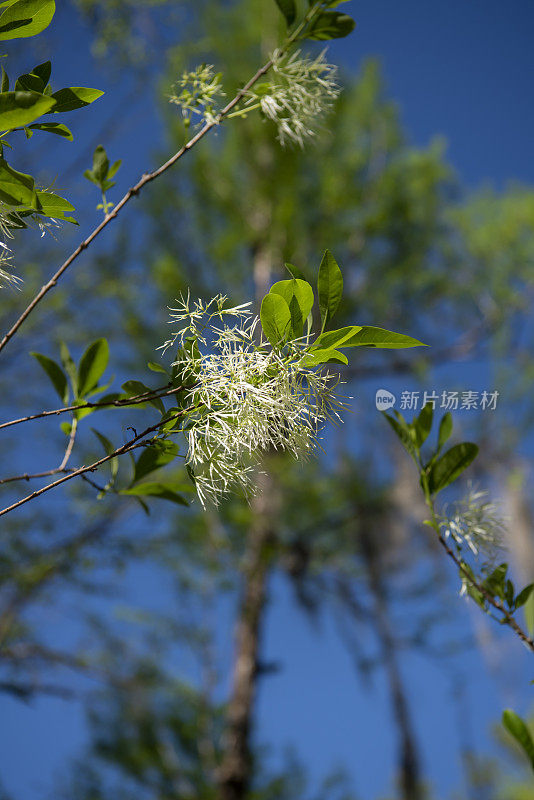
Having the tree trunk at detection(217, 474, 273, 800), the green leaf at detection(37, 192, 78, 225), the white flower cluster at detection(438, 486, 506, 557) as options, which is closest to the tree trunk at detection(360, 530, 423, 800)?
the tree trunk at detection(217, 474, 273, 800)

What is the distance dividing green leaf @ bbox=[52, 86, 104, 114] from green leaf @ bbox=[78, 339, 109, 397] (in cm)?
20

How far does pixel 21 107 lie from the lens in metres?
0.38

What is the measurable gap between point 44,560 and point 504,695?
486 centimetres

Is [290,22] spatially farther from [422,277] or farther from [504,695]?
[504,695]

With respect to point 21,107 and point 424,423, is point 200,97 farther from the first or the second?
point 424,423

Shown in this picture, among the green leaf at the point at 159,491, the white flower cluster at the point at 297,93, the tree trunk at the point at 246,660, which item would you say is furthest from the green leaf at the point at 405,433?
the tree trunk at the point at 246,660

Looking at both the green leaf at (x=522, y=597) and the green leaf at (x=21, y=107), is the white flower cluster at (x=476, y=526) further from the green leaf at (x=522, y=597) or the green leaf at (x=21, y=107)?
the green leaf at (x=21, y=107)

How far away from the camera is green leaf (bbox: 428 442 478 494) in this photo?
0.55 metres

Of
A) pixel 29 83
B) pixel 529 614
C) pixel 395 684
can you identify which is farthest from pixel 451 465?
pixel 395 684

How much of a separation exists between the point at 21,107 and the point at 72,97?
95 millimetres

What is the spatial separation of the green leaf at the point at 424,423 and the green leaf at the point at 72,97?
1.34 ft

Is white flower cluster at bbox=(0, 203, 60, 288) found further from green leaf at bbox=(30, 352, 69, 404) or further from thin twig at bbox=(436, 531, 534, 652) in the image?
thin twig at bbox=(436, 531, 534, 652)

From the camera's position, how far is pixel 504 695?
5527 mm

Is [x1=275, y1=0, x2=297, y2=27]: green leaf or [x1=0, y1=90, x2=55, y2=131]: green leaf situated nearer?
[x1=0, y1=90, x2=55, y2=131]: green leaf
